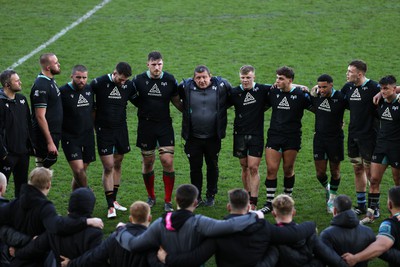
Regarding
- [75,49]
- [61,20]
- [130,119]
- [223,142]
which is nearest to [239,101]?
[223,142]

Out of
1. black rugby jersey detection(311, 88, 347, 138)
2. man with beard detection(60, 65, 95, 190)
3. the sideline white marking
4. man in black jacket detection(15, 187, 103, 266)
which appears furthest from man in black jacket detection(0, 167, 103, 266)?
the sideline white marking

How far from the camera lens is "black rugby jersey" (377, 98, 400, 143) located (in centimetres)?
1036

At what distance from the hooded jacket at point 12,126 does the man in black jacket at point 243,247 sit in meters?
3.59

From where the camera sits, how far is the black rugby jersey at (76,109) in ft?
35.5

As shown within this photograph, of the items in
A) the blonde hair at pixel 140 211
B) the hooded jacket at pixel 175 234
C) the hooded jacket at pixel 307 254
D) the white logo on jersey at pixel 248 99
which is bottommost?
the hooded jacket at pixel 307 254

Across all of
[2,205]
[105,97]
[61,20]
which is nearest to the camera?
[2,205]

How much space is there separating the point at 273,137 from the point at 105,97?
2.38m

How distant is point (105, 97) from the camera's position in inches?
437

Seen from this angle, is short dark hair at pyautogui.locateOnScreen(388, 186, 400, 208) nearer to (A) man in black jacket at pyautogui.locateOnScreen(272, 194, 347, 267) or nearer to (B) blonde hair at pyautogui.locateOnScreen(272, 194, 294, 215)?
(A) man in black jacket at pyautogui.locateOnScreen(272, 194, 347, 267)

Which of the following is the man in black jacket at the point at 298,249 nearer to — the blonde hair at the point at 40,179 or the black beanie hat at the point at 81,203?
the black beanie hat at the point at 81,203

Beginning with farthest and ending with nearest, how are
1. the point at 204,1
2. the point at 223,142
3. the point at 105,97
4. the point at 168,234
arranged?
the point at 204,1 → the point at 223,142 → the point at 105,97 → the point at 168,234

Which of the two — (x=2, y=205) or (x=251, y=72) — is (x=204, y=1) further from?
(x=2, y=205)

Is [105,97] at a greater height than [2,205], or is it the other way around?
[105,97]

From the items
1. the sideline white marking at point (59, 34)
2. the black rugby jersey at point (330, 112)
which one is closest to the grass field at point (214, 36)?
the sideline white marking at point (59, 34)
